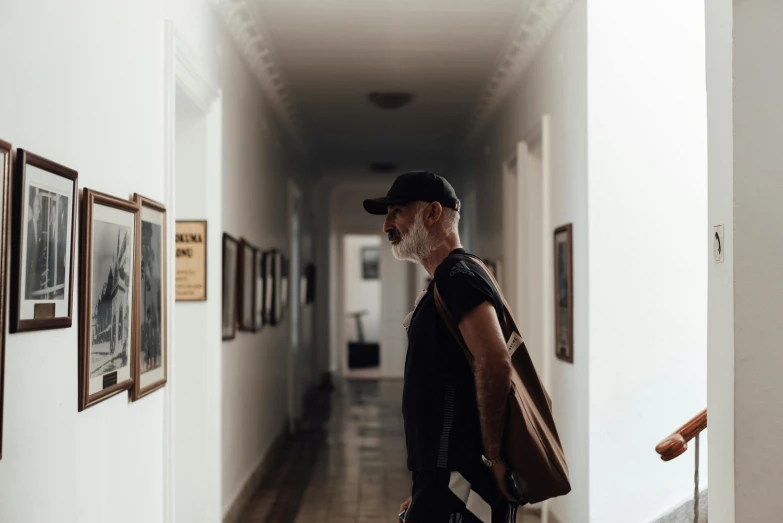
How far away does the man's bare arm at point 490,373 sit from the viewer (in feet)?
6.81

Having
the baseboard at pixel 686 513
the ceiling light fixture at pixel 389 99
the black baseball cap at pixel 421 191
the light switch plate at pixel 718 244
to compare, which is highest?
the ceiling light fixture at pixel 389 99

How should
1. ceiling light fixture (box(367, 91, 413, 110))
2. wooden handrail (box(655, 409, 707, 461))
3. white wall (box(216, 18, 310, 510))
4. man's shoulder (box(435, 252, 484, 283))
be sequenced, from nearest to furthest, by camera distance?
1. man's shoulder (box(435, 252, 484, 283))
2. wooden handrail (box(655, 409, 707, 461))
3. white wall (box(216, 18, 310, 510))
4. ceiling light fixture (box(367, 91, 413, 110))

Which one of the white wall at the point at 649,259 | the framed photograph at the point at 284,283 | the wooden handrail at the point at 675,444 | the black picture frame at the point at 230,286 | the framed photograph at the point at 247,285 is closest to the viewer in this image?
the wooden handrail at the point at 675,444

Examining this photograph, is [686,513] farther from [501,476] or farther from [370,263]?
[370,263]

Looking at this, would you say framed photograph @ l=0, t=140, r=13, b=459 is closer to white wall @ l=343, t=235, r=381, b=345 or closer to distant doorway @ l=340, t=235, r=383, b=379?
distant doorway @ l=340, t=235, r=383, b=379

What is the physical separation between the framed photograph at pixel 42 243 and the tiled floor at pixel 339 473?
3415 mm

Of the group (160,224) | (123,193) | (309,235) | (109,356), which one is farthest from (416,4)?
(309,235)

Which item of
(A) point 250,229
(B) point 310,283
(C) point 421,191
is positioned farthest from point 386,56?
(B) point 310,283

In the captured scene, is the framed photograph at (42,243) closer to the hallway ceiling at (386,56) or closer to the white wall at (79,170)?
the white wall at (79,170)

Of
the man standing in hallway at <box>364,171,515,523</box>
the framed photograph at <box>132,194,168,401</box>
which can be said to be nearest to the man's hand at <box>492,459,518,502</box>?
the man standing in hallway at <box>364,171,515,523</box>

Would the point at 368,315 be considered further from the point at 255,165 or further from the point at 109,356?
the point at 109,356

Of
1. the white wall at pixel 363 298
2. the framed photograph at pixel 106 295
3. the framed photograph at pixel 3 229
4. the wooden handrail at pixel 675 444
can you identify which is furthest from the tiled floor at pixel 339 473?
the white wall at pixel 363 298

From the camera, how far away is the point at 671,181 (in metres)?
4.07

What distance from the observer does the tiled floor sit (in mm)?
5402
